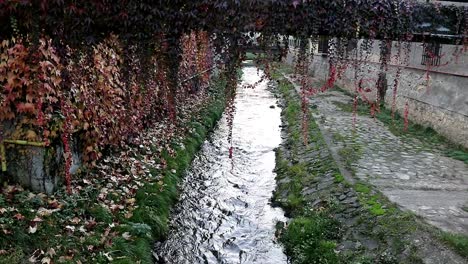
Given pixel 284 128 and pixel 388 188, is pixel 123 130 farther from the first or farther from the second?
pixel 284 128

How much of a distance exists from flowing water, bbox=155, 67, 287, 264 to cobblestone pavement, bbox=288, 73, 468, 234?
244 centimetres

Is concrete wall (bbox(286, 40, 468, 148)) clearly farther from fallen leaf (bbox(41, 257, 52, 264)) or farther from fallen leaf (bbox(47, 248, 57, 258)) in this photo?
fallen leaf (bbox(41, 257, 52, 264))

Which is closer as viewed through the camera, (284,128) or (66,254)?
(66,254)

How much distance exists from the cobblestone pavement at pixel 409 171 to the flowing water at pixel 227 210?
2.44m

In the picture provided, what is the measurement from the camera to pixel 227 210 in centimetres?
1008

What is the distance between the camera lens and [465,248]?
6203mm

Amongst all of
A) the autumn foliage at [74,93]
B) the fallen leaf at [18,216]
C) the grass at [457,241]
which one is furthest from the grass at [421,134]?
the fallen leaf at [18,216]

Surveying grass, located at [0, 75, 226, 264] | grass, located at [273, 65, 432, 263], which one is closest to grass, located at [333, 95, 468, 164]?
grass, located at [273, 65, 432, 263]

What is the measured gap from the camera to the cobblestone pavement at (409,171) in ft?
25.6

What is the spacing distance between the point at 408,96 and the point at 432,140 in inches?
116

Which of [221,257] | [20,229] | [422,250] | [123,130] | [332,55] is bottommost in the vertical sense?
[221,257]

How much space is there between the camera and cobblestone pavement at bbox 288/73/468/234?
7801 mm

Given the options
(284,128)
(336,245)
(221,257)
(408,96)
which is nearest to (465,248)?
(336,245)

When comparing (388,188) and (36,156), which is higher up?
(36,156)
